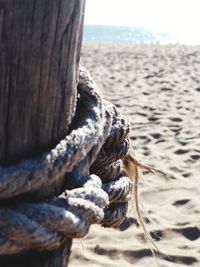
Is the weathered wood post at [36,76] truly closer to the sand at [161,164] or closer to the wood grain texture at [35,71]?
the wood grain texture at [35,71]

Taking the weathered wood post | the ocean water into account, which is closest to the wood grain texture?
the weathered wood post

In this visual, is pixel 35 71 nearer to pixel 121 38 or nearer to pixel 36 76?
pixel 36 76

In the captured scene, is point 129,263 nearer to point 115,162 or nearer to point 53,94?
point 115,162

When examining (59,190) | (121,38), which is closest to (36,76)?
(59,190)

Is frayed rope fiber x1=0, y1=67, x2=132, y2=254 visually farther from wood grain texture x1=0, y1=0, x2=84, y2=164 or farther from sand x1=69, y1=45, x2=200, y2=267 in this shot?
sand x1=69, y1=45, x2=200, y2=267

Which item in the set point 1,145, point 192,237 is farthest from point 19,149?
point 192,237

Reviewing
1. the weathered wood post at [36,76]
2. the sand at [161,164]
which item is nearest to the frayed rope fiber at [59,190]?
the weathered wood post at [36,76]
